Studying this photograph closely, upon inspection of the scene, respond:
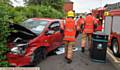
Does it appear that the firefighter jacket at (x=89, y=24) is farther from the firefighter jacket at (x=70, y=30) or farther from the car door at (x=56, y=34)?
the firefighter jacket at (x=70, y=30)

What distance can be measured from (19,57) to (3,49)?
64 cm

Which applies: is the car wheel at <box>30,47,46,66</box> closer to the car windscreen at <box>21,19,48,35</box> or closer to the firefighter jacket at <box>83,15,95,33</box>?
the car windscreen at <box>21,19,48,35</box>

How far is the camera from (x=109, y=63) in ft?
37.1

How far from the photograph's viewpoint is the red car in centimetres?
918

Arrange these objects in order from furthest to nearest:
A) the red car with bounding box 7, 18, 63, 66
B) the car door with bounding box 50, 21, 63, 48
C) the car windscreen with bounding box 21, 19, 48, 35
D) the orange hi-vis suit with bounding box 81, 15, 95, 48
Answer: the orange hi-vis suit with bounding box 81, 15, 95, 48
the car door with bounding box 50, 21, 63, 48
the car windscreen with bounding box 21, 19, 48, 35
the red car with bounding box 7, 18, 63, 66

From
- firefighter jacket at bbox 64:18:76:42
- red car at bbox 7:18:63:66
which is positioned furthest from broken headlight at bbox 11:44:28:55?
firefighter jacket at bbox 64:18:76:42

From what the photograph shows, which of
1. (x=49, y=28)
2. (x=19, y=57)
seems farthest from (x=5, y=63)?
(x=49, y=28)

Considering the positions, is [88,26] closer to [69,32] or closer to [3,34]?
[69,32]

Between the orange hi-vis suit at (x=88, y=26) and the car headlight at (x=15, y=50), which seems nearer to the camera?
the car headlight at (x=15, y=50)

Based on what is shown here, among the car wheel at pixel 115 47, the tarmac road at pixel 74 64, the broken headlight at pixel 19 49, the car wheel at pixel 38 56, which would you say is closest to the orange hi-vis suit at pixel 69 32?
the tarmac road at pixel 74 64

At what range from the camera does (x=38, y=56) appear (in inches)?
395

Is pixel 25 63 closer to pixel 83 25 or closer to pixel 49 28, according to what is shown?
pixel 49 28

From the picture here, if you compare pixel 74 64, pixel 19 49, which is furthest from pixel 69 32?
pixel 19 49

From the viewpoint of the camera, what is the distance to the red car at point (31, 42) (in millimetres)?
9180
